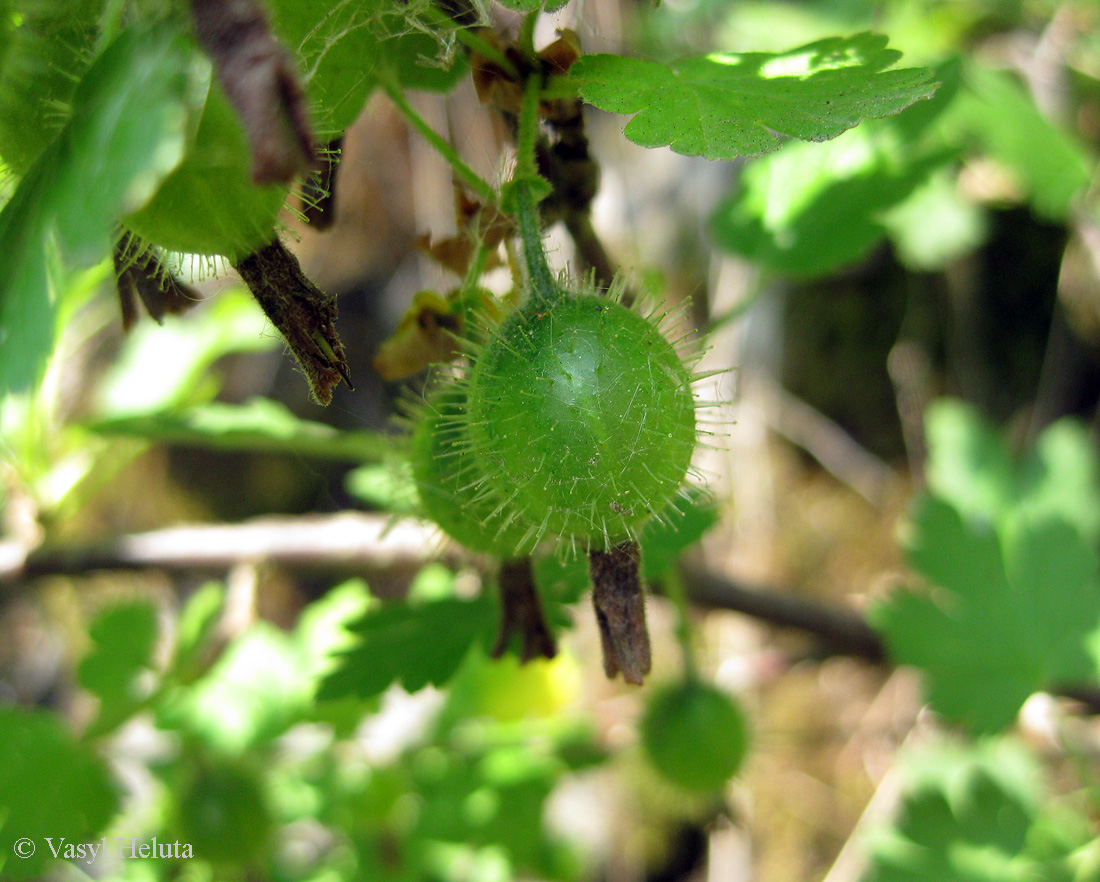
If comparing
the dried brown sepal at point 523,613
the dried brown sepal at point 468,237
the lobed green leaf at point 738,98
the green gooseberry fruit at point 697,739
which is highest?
the lobed green leaf at point 738,98

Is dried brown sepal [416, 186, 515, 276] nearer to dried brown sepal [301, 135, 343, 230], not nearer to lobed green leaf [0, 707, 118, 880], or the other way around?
dried brown sepal [301, 135, 343, 230]

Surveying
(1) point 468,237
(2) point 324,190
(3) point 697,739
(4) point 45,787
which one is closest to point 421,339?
(1) point 468,237

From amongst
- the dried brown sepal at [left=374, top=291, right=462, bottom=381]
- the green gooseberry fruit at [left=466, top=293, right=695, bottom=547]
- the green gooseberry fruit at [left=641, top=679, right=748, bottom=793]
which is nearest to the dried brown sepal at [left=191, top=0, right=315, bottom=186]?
the green gooseberry fruit at [left=466, top=293, right=695, bottom=547]

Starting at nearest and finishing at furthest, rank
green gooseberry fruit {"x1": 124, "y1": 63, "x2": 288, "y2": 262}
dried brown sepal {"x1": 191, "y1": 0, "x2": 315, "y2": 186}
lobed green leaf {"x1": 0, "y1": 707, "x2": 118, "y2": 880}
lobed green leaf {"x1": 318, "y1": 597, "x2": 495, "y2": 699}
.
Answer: dried brown sepal {"x1": 191, "y1": 0, "x2": 315, "y2": 186}
green gooseberry fruit {"x1": 124, "y1": 63, "x2": 288, "y2": 262}
lobed green leaf {"x1": 318, "y1": 597, "x2": 495, "y2": 699}
lobed green leaf {"x1": 0, "y1": 707, "x2": 118, "y2": 880}

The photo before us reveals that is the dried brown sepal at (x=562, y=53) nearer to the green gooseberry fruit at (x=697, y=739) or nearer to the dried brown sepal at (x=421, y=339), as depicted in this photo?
the dried brown sepal at (x=421, y=339)

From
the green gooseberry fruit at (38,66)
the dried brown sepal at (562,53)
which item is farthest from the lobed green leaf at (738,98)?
the green gooseberry fruit at (38,66)
